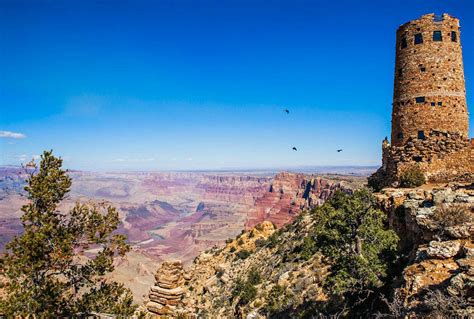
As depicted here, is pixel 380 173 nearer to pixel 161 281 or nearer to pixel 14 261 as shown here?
pixel 161 281

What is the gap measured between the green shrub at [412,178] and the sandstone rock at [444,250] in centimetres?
1151

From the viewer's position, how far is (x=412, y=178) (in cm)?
2181

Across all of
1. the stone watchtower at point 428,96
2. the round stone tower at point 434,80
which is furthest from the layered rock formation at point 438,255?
the round stone tower at point 434,80

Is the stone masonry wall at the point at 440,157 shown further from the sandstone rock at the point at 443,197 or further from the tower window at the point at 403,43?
the sandstone rock at the point at 443,197

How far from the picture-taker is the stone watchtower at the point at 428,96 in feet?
75.2

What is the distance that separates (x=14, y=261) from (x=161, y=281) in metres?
20.0

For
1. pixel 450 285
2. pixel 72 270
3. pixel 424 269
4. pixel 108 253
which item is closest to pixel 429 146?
pixel 424 269

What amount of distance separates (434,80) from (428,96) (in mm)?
1228

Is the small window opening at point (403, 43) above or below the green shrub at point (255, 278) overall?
above

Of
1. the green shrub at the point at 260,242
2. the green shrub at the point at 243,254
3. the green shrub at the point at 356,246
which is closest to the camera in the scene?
the green shrub at the point at 356,246

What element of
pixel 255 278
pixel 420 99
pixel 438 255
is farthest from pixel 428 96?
pixel 255 278

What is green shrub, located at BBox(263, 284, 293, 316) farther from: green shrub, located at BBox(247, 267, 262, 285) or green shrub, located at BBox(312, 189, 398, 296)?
green shrub, located at BBox(312, 189, 398, 296)

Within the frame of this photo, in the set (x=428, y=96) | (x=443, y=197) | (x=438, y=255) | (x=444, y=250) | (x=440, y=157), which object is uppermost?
(x=428, y=96)

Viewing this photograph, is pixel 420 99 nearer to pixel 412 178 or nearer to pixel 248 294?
pixel 412 178
